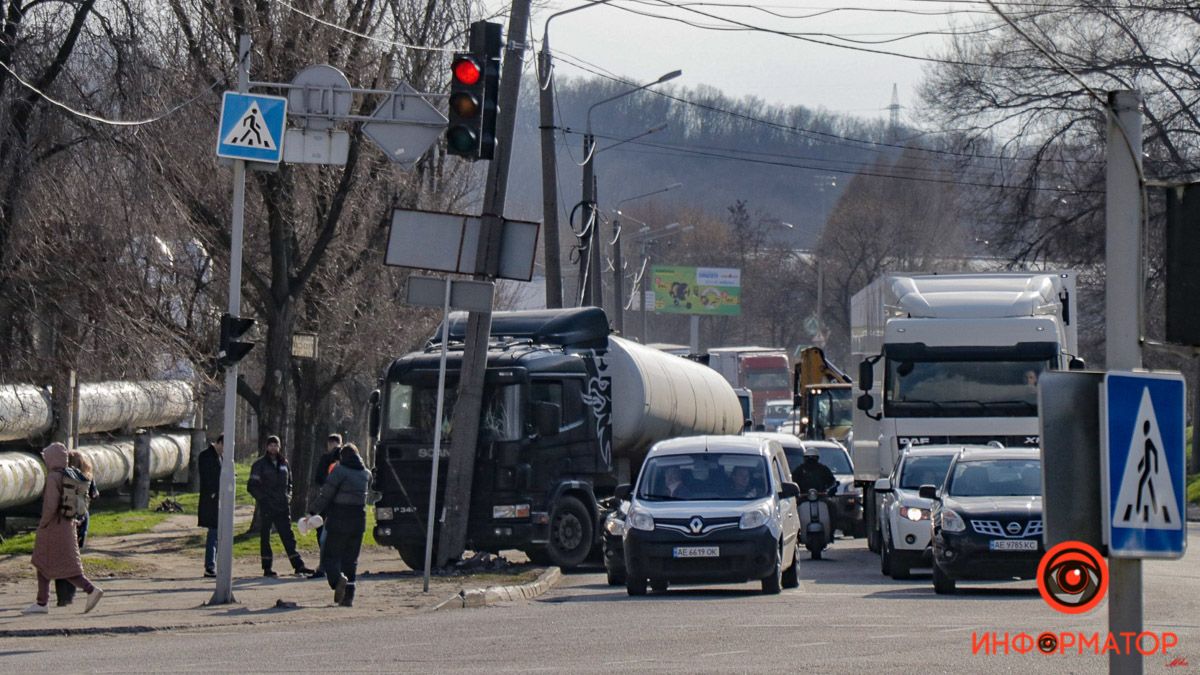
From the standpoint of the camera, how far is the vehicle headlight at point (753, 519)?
18.0m

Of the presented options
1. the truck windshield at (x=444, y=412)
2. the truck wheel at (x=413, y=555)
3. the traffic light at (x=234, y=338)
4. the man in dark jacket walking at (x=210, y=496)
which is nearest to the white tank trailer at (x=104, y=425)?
the man in dark jacket walking at (x=210, y=496)

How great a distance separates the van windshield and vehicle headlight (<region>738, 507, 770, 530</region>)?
70 cm

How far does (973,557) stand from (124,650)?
8.94 meters

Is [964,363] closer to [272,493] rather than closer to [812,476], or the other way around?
[812,476]

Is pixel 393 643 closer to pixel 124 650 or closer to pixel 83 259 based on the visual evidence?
pixel 124 650

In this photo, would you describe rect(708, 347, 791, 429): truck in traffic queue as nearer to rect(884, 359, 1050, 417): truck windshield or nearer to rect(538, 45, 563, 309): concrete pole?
rect(538, 45, 563, 309): concrete pole

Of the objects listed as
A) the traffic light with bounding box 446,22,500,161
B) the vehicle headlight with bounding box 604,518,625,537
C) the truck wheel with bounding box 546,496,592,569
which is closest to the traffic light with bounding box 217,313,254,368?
the traffic light with bounding box 446,22,500,161

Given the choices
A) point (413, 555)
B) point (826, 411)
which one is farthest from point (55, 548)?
point (826, 411)

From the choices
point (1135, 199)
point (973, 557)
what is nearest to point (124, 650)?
point (973, 557)

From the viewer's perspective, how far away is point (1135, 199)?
4.72 metres

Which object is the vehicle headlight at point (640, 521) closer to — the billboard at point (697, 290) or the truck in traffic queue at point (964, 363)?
the truck in traffic queue at point (964, 363)

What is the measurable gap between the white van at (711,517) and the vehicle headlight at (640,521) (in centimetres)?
1

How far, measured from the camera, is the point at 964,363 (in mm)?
24859

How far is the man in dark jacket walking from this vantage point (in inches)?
848
